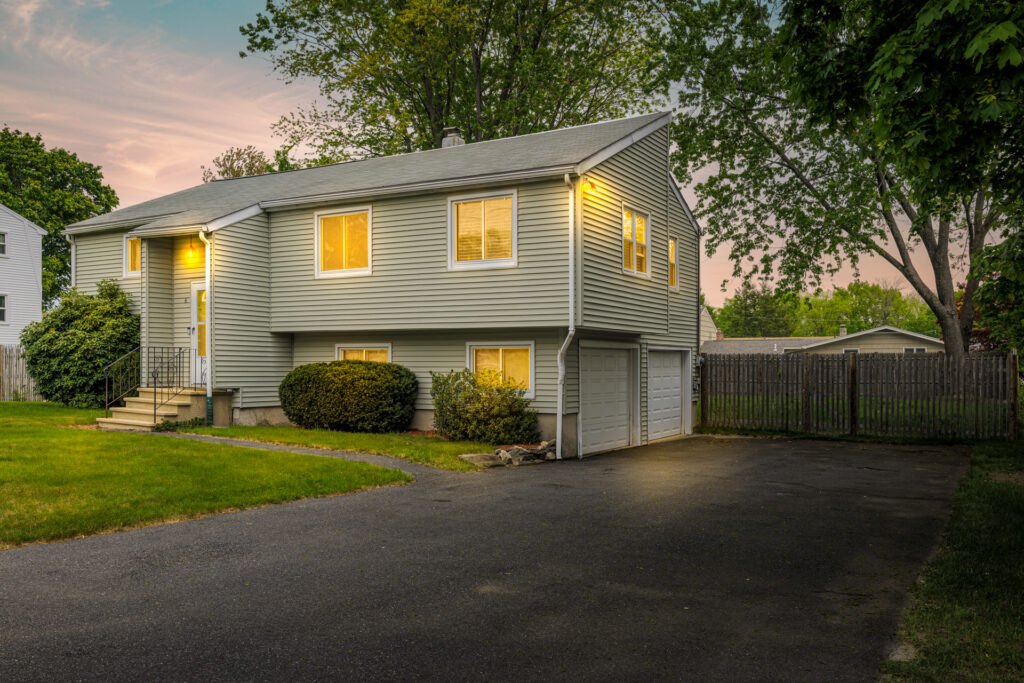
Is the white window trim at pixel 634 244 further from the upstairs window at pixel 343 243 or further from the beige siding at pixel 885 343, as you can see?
the beige siding at pixel 885 343

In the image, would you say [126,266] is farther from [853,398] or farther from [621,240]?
[853,398]

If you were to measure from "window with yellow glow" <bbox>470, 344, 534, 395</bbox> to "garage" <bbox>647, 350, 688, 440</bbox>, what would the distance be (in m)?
3.97

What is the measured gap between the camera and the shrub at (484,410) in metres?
13.8

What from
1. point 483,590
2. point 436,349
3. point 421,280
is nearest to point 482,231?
point 421,280

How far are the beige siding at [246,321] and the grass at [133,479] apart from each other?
3.23 meters

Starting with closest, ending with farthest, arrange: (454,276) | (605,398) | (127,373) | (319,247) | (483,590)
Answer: (483,590), (454,276), (605,398), (319,247), (127,373)

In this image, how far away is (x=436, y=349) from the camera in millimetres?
15680

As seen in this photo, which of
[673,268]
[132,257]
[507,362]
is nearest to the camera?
[507,362]

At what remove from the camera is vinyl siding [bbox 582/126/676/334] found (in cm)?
1392

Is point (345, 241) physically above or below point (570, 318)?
above

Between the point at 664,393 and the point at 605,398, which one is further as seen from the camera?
the point at 664,393

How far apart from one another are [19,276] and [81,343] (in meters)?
19.9

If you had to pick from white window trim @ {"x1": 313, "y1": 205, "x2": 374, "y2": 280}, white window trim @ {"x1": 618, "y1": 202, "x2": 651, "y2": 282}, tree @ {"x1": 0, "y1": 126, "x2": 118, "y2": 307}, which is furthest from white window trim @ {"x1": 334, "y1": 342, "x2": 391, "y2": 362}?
tree @ {"x1": 0, "y1": 126, "x2": 118, "y2": 307}

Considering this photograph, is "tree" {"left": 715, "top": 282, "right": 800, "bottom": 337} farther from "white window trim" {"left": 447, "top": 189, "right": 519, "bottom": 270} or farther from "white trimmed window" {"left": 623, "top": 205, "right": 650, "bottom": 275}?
"white window trim" {"left": 447, "top": 189, "right": 519, "bottom": 270}
